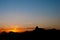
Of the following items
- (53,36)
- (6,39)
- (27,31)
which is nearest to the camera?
(53,36)

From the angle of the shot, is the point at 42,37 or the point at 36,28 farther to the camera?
the point at 36,28

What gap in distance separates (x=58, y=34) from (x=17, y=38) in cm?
1208

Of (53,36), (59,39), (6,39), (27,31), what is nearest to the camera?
(59,39)

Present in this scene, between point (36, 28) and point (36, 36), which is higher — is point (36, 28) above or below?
above

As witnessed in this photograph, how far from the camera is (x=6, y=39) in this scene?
4294cm

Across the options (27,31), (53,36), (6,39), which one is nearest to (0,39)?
(6,39)

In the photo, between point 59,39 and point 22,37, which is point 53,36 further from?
point 22,37

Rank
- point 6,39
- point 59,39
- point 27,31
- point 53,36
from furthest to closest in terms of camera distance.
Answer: point 27,31 < point 6,39 < point 53,36 < point 59,39

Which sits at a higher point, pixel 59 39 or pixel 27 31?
pixel 27 31

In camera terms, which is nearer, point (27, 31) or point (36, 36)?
point (36, 36)

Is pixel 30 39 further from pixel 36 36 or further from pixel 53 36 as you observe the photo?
pixel 53 36

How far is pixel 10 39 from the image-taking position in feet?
137

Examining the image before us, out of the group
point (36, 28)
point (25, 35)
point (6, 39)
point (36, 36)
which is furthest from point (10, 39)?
point (36, 28)

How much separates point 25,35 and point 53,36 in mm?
8468
